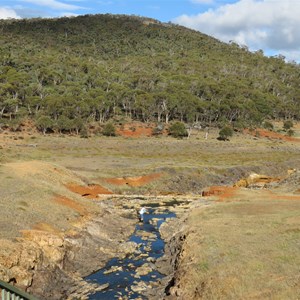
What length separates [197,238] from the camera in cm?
3256

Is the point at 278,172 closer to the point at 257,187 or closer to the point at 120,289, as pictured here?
the point at 257,187

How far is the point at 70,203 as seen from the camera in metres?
46.2

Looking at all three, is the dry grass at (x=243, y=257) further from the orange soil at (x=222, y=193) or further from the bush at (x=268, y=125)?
the bush at (x=268, y=125)

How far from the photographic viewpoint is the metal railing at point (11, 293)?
42.4 feet

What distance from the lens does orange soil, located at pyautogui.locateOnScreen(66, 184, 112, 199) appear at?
5917cm

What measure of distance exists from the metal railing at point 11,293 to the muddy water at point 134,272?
14611mm

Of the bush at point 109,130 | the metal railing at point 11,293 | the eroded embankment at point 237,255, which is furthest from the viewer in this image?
the bush at point 109,130

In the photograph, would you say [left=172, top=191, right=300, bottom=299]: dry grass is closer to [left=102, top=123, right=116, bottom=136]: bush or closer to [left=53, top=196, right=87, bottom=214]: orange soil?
[left=53, top=196, right=87, bottom=214]: orange soil

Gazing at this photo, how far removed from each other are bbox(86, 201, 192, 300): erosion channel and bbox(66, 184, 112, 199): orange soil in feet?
51.7

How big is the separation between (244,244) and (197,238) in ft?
14.8

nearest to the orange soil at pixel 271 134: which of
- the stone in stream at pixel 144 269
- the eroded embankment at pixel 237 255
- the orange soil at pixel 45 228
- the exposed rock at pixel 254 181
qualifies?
the exposed rock at pixel 254 181

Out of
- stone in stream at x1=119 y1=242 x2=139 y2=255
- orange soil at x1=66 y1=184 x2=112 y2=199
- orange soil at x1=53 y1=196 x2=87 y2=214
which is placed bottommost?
orange soil at x1=66 y1=184 x2=112 y2=199

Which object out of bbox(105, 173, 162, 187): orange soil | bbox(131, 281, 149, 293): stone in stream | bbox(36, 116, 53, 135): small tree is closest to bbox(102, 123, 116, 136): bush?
bbox(36, 116, 53, 135): small tree

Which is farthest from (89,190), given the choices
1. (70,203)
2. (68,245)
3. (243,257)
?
(243,257)
